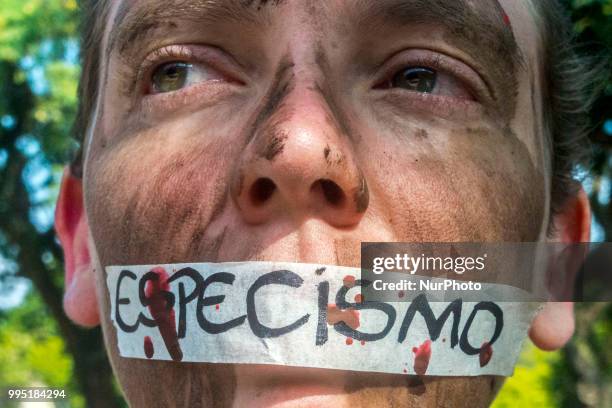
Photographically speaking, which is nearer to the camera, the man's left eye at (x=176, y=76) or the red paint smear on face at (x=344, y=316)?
the red paint smear on face at (x=344, y=316)

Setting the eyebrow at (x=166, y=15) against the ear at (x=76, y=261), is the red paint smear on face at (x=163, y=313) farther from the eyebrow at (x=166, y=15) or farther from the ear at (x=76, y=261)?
the eyebrow at (x=166, y=15)

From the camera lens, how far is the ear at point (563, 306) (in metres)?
1.48

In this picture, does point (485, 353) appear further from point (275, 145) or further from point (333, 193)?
point (275, 145)

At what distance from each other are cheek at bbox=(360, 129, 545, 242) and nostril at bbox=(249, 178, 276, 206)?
19cm

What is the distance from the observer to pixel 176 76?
4.59 ft

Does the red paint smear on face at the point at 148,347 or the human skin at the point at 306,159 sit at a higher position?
the human skin at the point at 306,159

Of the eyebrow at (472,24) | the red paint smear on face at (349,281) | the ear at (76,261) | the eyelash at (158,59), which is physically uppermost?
the eyebrow at (472,24)

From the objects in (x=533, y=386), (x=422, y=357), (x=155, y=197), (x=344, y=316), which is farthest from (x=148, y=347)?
(x=533, y=386)

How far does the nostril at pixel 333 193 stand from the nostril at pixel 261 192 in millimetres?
77

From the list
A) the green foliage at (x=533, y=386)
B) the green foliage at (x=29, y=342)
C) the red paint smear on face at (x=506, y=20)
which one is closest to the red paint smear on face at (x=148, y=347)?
the red paint smear on face at (x=506, y=20)

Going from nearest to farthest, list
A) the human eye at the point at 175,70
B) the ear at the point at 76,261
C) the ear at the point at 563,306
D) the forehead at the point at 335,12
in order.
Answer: the forehead at the point at 335,12 < the human eye at the point at 175,70 < the ear at the point at 563,306 < the ear at the point at 76,261

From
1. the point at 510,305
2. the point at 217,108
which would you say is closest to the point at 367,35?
the point at 217,108

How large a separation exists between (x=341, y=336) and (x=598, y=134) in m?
2.07

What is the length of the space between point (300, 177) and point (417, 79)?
1.43 ft
